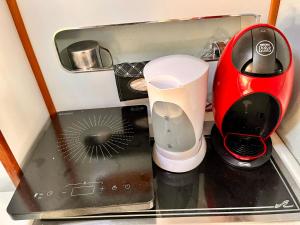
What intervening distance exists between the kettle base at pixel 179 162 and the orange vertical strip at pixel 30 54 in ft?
1.37

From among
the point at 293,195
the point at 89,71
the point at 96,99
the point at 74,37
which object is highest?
the point at 74,37

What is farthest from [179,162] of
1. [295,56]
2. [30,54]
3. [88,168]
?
[30,54]

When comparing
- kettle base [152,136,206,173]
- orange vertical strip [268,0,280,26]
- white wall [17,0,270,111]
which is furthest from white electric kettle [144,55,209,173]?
orange vertical strip [268,0,280,26]

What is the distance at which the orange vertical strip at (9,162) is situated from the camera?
1.94ft

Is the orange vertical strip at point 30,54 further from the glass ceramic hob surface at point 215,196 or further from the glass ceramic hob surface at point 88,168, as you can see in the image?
the glass ceramic hob surface at point 215,196

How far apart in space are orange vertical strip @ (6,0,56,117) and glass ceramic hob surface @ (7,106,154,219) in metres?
0.06

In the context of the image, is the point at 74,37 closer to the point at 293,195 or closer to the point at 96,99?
the point at 96,99

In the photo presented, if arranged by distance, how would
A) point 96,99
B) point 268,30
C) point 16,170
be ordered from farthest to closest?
point 96,99
point 16,170
point 268,30

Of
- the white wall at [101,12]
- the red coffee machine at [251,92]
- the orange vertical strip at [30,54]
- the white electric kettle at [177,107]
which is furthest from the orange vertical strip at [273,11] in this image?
the orange vertical strip at [30,54]

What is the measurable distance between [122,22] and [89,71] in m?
0.19

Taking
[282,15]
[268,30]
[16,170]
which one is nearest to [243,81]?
[268,30]

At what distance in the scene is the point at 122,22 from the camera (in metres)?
0.72

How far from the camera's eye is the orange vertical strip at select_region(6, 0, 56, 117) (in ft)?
2.25

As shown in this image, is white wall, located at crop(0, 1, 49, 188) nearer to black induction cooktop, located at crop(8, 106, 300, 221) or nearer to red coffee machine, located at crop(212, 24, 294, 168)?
black induction cooktop, located at crop(8, 106, 300, 221)
